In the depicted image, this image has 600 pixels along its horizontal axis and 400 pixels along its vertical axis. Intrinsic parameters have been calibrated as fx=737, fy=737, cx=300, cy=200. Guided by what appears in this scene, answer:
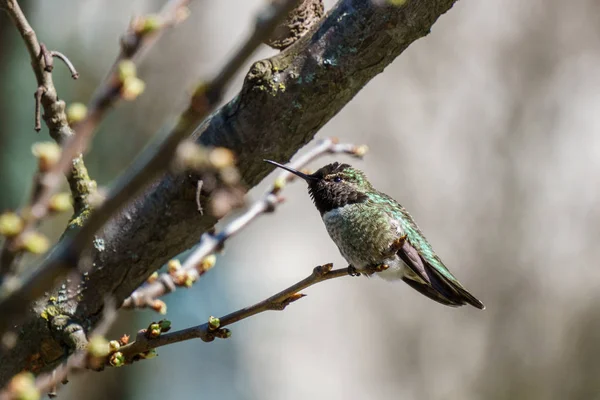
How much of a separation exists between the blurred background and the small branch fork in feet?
16.0

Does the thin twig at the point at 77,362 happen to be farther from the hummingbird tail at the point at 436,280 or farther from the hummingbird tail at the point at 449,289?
the hummingbird tail at the point at 449,289

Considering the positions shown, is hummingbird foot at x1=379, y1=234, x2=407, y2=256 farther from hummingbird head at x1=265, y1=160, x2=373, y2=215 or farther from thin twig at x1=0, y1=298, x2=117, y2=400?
hummingbird head at x1=265, y1=160, x2=373, y2=215

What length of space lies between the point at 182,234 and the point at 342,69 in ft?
2.31

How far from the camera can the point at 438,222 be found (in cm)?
885

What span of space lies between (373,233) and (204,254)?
0.94 m

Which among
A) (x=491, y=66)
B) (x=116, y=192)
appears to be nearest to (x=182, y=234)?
(x=116, y=192)

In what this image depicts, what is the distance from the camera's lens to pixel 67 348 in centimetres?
219

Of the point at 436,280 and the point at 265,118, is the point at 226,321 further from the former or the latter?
the point at 436,280

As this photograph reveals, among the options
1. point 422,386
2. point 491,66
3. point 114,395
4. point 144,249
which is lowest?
point 144,249

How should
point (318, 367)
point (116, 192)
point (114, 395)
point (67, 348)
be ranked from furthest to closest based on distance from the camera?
point (318, 367), point (114, 395), point (67, 348), point (116, 192)

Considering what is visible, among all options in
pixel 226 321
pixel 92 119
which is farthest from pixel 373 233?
pixel 92 119

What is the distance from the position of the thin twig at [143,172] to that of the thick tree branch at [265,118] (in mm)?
1312

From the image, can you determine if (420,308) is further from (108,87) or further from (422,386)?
(108,87)

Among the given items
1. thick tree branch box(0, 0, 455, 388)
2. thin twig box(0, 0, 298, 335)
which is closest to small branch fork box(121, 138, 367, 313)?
thick tree branch box(0, 0, 455, 388)
